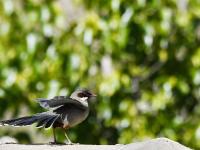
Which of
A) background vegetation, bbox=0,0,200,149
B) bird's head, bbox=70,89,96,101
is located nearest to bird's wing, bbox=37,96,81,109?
bird's head, bbox=70,89,96,101

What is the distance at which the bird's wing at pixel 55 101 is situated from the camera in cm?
454

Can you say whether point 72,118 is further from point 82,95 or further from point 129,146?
point 129,146

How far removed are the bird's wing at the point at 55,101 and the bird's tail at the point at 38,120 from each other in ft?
0.24

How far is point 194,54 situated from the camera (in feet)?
23.7

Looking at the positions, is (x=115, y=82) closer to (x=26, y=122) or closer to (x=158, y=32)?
(x=158, y=32)

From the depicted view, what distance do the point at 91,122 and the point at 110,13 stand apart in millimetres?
1071

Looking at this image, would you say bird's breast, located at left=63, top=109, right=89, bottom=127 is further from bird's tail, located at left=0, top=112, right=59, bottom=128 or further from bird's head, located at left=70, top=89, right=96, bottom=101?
bird's head, located at left=70, top=89, right=96, bottom=101

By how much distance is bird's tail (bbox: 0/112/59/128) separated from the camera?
4488 millimetres

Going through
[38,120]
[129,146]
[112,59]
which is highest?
[112,59]

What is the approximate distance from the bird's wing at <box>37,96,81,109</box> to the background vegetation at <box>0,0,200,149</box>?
8.01 feet

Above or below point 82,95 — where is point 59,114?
below

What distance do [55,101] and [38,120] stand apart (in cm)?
15

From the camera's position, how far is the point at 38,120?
462cm

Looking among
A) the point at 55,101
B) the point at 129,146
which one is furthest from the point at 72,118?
the point at 129,146
